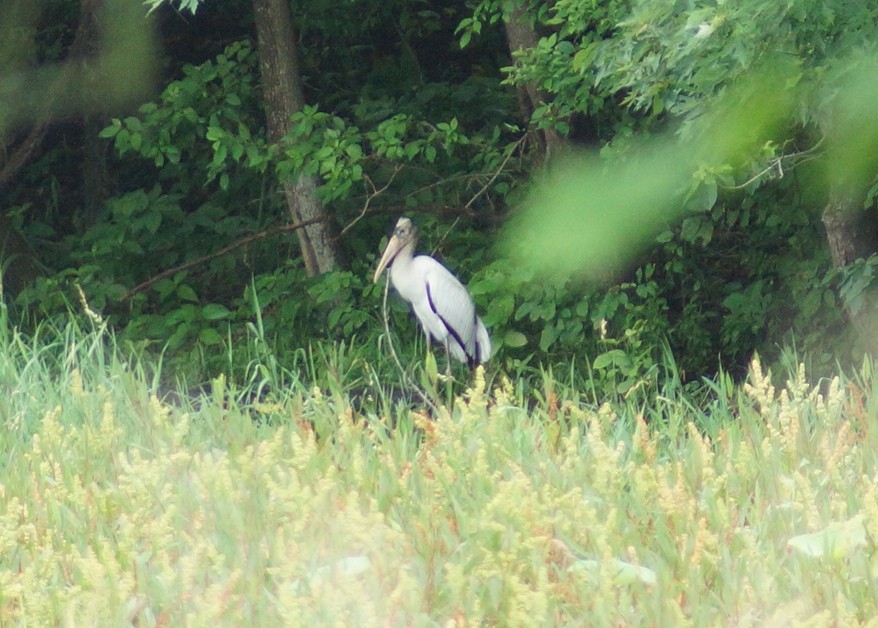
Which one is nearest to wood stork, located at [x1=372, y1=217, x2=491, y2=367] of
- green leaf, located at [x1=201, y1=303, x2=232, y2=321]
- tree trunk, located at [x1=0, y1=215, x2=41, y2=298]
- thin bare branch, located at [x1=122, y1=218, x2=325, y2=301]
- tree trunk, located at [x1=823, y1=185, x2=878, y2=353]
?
thin bare branch, located at [x1=122, y1=218, x2=325, y2=301]

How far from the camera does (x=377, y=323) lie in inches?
327

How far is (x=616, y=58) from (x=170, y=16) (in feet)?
15.9

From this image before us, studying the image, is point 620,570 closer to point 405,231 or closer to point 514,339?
point 514,339

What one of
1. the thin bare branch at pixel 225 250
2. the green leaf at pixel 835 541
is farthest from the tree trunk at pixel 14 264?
the green leaf at pixel 835 541

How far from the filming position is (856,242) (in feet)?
21.3

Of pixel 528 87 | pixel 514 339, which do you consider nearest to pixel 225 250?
pixel 514 339

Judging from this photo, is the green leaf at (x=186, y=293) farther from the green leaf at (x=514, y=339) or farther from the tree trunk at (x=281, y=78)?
the green leaf at (x=514, y=339)

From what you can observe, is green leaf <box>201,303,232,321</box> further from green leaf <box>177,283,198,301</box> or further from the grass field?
the grass field

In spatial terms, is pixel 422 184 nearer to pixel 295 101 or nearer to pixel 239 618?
pixel 295 101

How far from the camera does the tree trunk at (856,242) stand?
6.36 m

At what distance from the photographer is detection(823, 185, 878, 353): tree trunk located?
6.36 meters

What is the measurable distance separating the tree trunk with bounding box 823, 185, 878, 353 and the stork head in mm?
2372

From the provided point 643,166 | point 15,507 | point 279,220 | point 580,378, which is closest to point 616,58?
point 643,166

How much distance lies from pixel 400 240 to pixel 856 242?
2.55 meters
